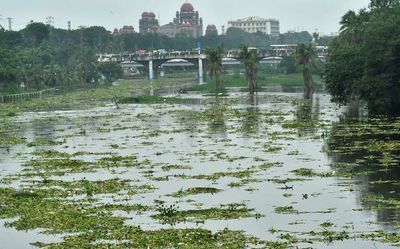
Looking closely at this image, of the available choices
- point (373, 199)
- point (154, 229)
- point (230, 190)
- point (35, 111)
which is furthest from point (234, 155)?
point (35, 111)

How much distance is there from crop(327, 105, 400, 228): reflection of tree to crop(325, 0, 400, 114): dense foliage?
436 cm

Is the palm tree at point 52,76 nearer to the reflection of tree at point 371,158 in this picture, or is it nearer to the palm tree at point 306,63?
the palm tree at point 306,63

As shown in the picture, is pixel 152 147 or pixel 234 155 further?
pixel 152 147

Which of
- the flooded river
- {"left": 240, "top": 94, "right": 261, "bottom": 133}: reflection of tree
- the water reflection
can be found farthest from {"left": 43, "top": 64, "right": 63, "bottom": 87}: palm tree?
the flooded river

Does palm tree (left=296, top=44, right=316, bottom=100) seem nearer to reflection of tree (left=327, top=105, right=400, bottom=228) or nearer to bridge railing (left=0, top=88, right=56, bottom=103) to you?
reflection of tree (left=327, top=105, right=400, bottom=228)

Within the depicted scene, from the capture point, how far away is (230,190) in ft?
142

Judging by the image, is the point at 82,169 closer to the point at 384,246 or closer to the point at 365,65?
the point at 384,246

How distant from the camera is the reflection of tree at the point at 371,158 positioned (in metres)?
39.2

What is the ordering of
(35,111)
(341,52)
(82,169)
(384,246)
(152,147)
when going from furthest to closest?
(35,111) < (341,52) < (152,147) < (82,169) < (384,246)

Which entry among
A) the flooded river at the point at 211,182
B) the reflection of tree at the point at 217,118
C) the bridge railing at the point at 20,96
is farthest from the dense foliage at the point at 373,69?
the bridge railing at the point at 20,96

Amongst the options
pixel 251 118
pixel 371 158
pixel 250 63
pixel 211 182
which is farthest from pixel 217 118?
pixel 250 63

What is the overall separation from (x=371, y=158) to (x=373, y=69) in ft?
121

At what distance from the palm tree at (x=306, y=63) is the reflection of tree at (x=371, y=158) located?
1846 inches

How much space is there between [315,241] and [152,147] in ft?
118
